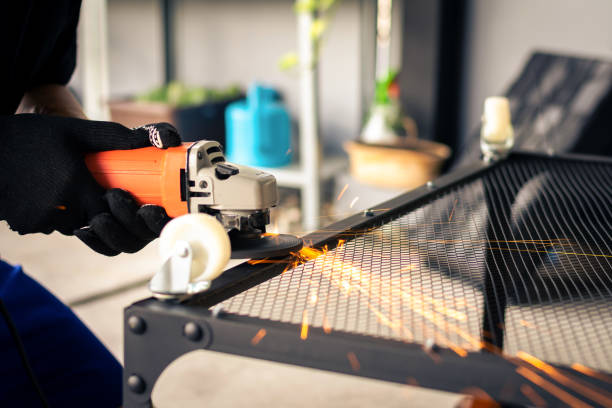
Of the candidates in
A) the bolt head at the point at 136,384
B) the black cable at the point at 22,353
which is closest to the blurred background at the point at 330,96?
the black cable at the point at 22,353

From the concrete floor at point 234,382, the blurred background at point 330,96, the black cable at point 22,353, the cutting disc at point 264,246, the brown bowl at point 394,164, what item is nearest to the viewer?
the cutting disc at point 264,246

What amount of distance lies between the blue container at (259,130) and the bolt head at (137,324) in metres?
2.18

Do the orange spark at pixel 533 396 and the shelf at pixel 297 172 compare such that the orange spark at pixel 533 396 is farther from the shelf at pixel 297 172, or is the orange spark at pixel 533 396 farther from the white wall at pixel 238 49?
the white wall at pixel 238 49

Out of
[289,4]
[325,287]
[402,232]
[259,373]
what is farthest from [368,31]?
[325,287]

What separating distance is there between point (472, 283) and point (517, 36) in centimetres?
238

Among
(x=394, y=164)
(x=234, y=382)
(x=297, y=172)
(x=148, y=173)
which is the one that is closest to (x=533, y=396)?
(x=148, y=173)

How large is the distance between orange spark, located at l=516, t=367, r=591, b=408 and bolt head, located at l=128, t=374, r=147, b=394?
0.31 metres

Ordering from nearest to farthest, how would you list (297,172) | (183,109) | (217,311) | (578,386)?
(578,386), (217,311), (297,172), (183,109)

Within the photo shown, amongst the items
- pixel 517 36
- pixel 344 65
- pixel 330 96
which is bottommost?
pixel 330 96

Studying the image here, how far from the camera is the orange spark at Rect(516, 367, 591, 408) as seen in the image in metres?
0.44

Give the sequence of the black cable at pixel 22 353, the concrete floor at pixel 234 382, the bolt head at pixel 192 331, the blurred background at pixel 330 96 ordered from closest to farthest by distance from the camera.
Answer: the bolt head at pixel 192 331 < the black cable at pixel 22 353 < the concrete floor at pixel 234 382 < the blurred background at pixel 330 96

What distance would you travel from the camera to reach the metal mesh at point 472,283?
53 cm

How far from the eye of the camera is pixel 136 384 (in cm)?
57

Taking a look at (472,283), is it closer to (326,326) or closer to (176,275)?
(326,326)
